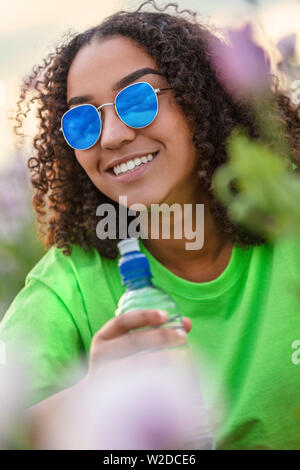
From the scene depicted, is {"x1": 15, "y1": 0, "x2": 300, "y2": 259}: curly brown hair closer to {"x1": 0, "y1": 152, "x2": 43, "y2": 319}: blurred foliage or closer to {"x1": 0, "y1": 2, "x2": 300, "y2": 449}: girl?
{"x1": 0, "y1": 2, "x2": 300, "y2": 449}: girl

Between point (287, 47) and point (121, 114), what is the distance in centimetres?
35

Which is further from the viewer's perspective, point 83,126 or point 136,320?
point 83,126

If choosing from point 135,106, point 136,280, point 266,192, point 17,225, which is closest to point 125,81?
point 135,106

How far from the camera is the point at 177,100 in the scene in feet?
4.33

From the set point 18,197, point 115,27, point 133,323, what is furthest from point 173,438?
point 18,197

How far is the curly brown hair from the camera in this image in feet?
4.40

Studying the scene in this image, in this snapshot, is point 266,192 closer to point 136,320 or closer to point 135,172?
point 136,320

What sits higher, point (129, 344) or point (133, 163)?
point (133, 163)

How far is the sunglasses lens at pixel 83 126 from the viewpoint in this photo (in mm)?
1255

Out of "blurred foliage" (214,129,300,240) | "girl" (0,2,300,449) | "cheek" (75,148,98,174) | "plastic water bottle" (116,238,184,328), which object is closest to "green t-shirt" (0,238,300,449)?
"girl" (0,2,300,449)

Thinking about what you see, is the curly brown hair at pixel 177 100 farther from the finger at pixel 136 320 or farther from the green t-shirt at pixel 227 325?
the finger at pixel 136 320

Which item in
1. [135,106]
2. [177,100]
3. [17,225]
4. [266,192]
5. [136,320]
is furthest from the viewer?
[17,225]

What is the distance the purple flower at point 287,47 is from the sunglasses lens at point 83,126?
1.31 feet

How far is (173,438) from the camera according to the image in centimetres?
88
